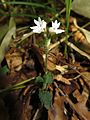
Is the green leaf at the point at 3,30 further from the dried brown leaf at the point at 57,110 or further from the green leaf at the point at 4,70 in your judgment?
the dried brown leaf at the point at 57,110

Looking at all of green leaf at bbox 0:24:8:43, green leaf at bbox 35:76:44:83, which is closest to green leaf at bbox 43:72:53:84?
green leaf at bbox 35:76:44:83

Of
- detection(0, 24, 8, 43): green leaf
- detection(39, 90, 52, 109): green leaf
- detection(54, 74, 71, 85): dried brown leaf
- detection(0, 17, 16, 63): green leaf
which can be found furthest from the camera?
detection(0, 24, 8, 43): green leaf

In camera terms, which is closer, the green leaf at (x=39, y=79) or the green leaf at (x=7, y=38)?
the green leaf at (x=39, y=79)

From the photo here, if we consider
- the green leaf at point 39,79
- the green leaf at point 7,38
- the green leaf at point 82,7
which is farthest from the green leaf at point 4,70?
the green leaf at point 82,7

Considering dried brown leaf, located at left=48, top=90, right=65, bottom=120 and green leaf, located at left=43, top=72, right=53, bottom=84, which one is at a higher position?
green leaf, located at left=43, top=72, right=53, bottom=84

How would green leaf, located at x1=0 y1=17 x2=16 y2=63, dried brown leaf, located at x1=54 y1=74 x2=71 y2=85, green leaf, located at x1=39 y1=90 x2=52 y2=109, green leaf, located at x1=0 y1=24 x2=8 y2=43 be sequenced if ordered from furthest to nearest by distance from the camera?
green leaf, located at x1=0 y1=24 x2=8 y2=43 < green leaf, located at x1=0 y1=17 x2=16 y2=63 < dried brown leaf, located at x1=54 y1=74 x2=71 y2=85 < green leaf, located at x1=39 y1=90 x2=52 y2=109

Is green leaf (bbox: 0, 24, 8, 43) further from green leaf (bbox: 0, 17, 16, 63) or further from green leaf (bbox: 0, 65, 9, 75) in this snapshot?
green leaf (bbox: 0, 65, 9, 75)

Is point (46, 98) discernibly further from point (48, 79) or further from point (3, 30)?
point (3, 30)

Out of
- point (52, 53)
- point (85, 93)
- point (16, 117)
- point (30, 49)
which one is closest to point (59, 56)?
point (52, 53)
